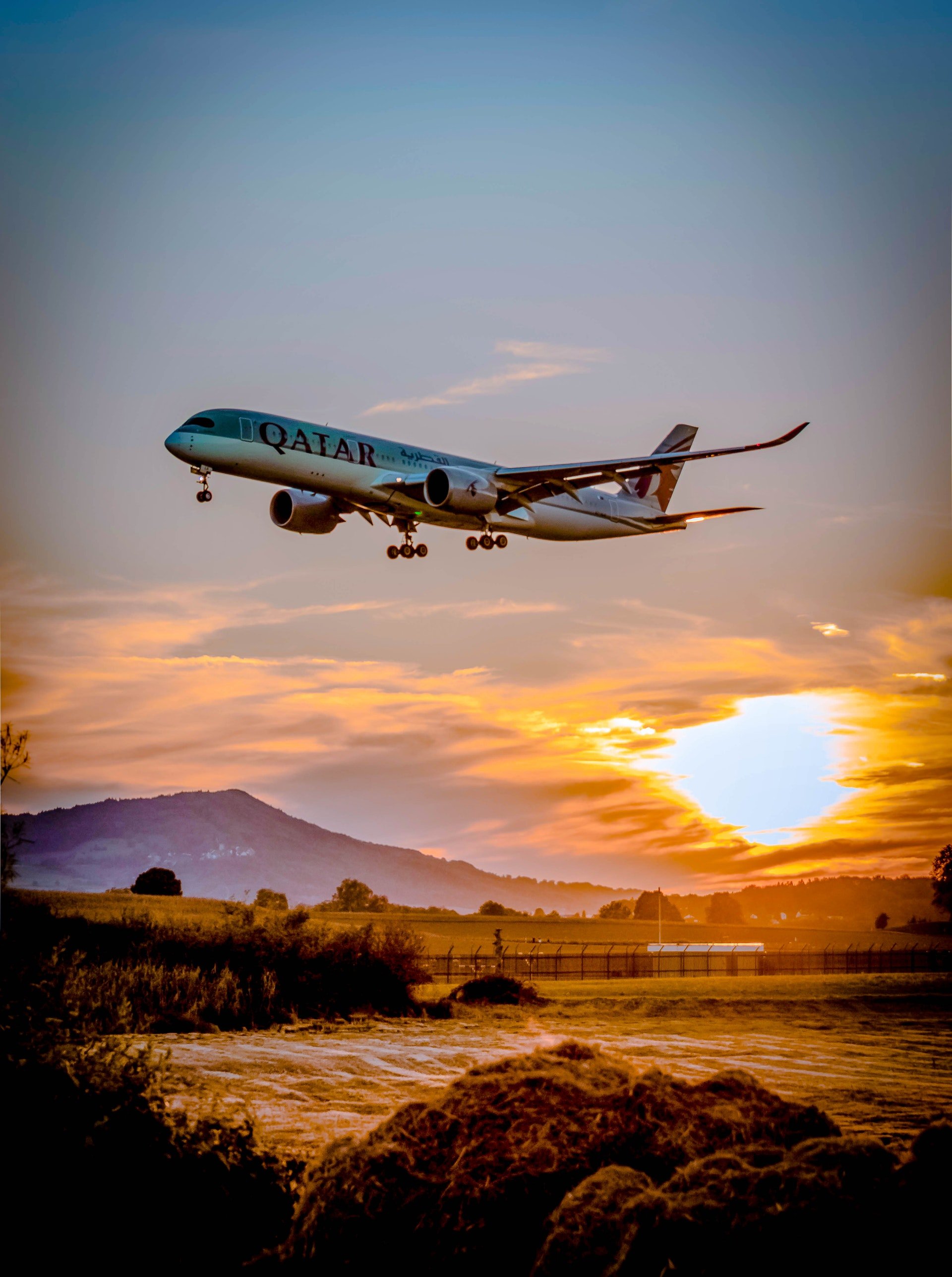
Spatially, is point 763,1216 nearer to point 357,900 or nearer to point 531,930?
point 357,900

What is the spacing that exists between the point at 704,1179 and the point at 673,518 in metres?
33.3

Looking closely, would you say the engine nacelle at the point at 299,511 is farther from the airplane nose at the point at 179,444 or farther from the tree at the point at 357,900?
the tree at the point at 357,900

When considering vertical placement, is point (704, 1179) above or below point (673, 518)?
below

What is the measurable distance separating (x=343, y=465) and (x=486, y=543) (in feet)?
19.7

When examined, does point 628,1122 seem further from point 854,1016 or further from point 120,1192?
point 854,1016

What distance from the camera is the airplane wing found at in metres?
32.5

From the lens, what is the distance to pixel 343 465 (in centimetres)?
3194

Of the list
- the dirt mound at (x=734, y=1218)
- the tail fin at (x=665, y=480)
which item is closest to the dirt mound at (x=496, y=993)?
the dirt mound at (x=734, y=1218)

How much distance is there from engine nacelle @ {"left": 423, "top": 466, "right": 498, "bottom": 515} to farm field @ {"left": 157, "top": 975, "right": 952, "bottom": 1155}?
42.5ft

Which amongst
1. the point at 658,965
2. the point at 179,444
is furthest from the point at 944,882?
the point at 179,444

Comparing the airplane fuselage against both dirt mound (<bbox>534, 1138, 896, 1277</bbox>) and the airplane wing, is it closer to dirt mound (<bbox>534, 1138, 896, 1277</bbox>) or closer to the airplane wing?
the airplane wing

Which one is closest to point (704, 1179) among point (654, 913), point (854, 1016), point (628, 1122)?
point (628, 1122)

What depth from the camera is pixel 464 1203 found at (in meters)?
7.31

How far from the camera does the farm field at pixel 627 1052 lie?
39.9 feet
